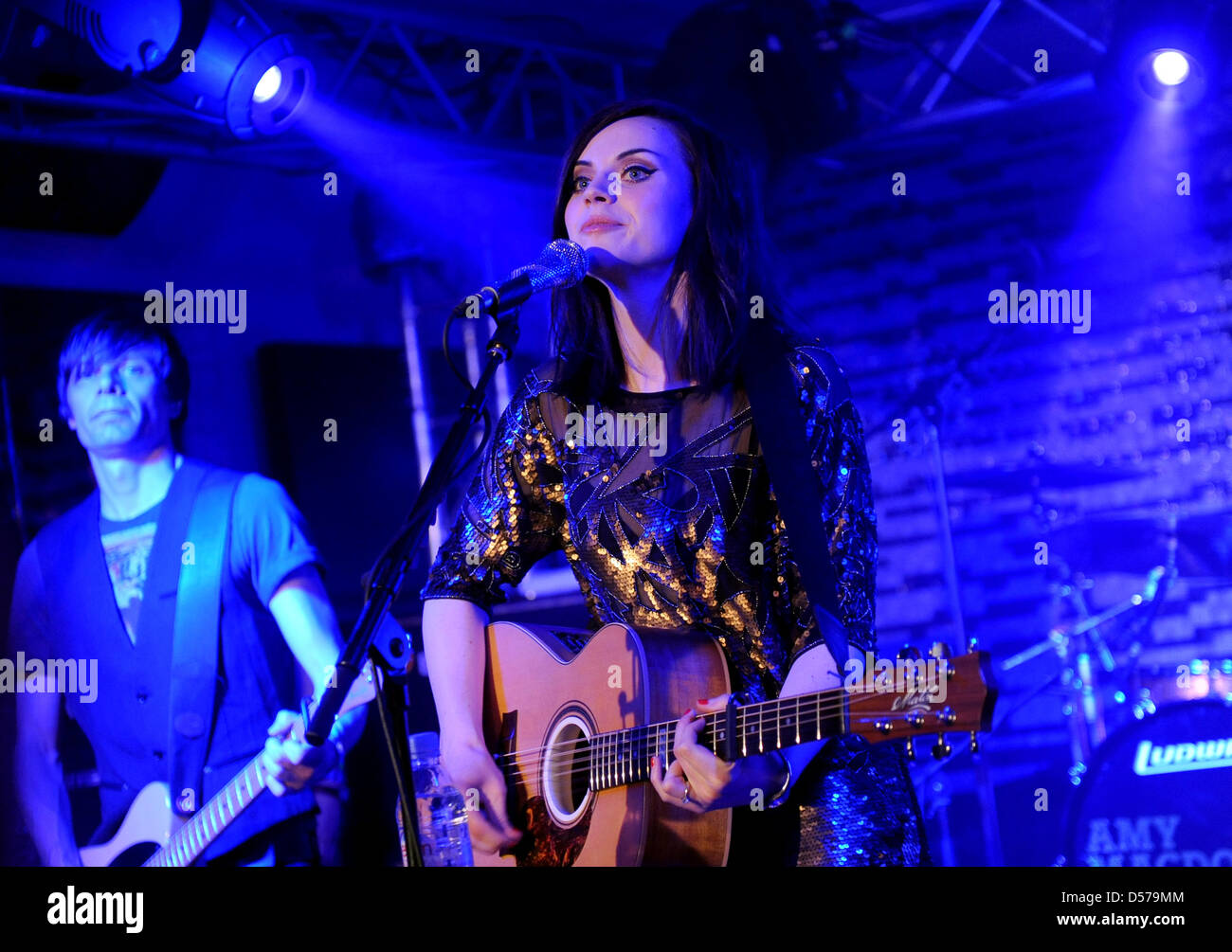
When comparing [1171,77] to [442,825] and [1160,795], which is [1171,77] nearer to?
[1160,795]

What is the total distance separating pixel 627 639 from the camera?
7.34 feet

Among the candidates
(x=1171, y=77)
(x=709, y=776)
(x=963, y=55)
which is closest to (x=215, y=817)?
(x=709, y=776)

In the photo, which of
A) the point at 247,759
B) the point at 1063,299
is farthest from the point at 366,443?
the point at 1063,299

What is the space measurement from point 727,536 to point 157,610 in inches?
70.6

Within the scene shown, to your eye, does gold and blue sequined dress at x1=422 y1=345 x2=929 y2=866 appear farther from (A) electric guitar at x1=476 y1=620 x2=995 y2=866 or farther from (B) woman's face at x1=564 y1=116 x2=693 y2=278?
(B) woman's face at x1=564 y1=116 x2=693 y2=278

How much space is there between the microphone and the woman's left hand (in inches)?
28.5

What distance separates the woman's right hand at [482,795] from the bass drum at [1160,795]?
168cm

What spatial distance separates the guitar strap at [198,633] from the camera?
325 cm

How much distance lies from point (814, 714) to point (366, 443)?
2.04 meters

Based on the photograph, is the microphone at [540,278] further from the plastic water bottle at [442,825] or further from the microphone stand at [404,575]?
the plastic water bottle at [442,825]

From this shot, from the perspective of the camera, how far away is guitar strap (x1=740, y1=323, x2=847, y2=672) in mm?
2074

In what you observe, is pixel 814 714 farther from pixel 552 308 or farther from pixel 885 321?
pixel 885 321

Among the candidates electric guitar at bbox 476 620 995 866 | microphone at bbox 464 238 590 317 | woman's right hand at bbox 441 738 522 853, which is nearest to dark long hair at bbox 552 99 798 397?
microphone at bbox 464 238 590 317

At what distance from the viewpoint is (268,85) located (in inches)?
134
